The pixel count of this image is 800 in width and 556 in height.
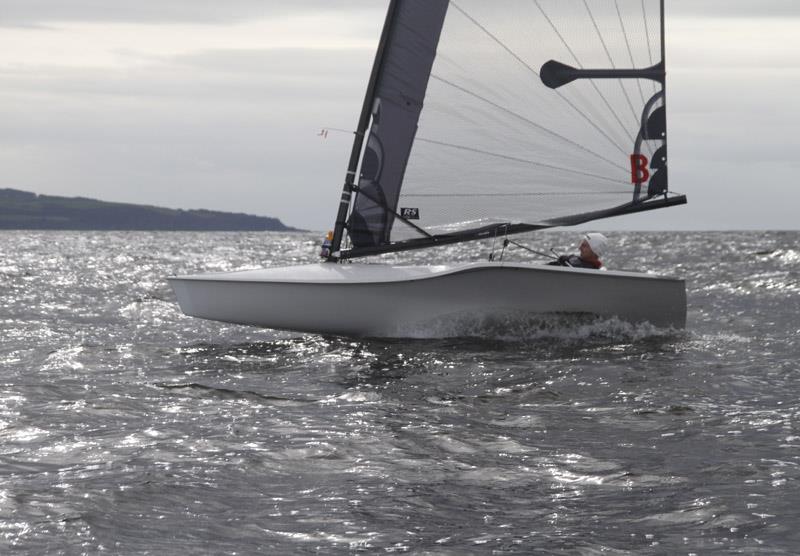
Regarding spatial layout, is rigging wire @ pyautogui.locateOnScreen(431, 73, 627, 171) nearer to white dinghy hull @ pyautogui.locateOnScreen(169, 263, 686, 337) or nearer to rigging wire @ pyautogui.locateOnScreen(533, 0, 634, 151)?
rigging wire @ pyautogui.locateOnScreen(533, 0, 634, 151)

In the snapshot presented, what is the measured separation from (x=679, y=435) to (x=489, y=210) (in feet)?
16.9

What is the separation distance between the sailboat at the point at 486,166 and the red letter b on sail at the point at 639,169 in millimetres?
16

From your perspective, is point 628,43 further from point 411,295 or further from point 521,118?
point 411,295

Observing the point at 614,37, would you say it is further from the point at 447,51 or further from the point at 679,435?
the point at 679,435

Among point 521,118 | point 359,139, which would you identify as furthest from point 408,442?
point 359,139

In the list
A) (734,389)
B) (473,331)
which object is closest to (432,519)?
(734,389)

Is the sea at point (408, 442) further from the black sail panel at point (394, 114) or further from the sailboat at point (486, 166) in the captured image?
the black sail panel at point (394, 114)

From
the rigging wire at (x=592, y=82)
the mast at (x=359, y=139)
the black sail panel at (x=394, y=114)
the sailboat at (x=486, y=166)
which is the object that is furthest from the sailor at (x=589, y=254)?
the mast at (x=359, y=139)

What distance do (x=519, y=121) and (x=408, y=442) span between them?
5451 millimetres

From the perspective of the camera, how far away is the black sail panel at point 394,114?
11891 millimetres

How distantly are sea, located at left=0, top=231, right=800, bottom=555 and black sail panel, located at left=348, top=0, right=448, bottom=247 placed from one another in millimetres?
1113

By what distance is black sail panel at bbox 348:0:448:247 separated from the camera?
1189 centimetres

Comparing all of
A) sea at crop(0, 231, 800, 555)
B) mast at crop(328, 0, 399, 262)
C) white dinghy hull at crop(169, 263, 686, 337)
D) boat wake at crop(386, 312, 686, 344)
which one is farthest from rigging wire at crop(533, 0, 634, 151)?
sea at crop(0, 231, 800, 555)

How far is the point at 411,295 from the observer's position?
478 inches
